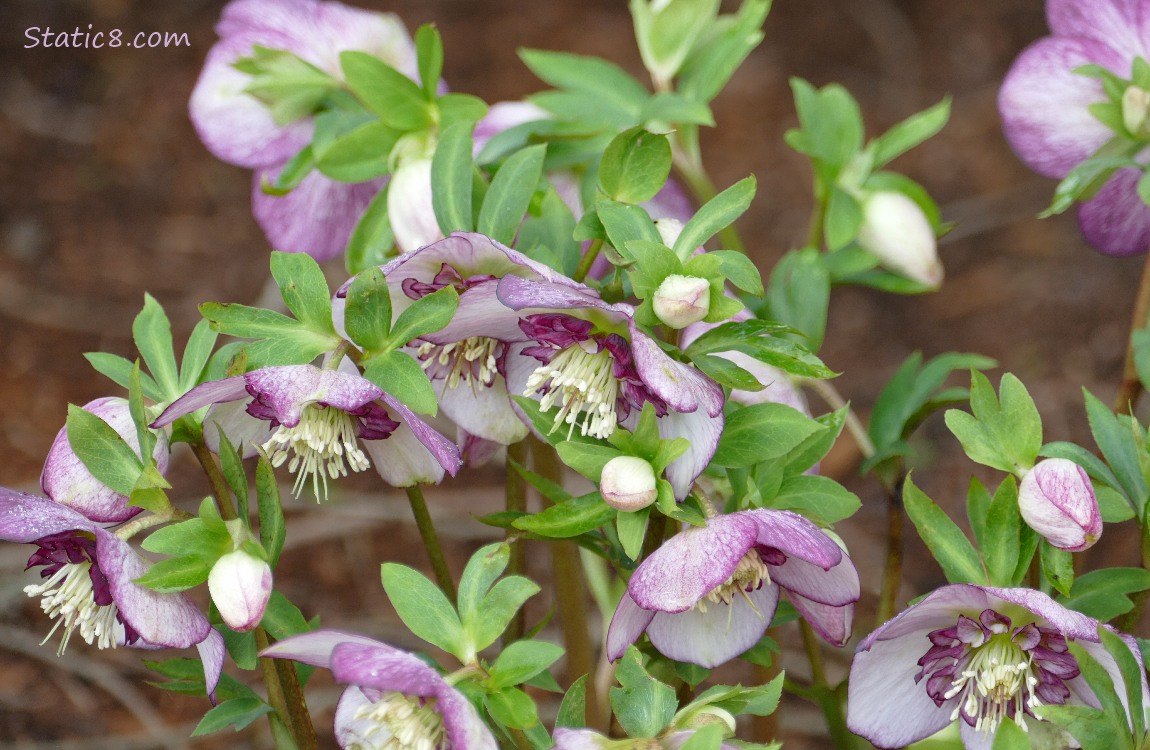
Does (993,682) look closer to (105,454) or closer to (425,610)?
(425,610)

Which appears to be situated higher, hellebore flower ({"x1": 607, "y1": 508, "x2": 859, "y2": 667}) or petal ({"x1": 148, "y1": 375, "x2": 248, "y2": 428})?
petal ({"x1": 148, "y1": 375, "x2": 248, "y2": 428})

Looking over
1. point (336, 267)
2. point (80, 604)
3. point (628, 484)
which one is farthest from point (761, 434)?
point (336, 267)

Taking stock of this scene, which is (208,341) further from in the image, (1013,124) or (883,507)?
(883,507)

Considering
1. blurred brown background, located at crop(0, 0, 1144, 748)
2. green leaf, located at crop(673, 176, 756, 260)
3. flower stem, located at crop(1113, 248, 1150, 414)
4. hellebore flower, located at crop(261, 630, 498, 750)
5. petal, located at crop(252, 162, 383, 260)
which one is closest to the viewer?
hellebore flower, located at crop(261, 630, 498, 750)

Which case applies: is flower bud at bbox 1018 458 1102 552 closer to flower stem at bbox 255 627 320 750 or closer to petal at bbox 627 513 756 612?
petal at bbox 627 513 756 612

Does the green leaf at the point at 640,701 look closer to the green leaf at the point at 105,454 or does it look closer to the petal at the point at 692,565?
the petal at the point at 692,565

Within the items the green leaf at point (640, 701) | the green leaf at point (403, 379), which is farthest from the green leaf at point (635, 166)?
the green leaf at point (640, 701)

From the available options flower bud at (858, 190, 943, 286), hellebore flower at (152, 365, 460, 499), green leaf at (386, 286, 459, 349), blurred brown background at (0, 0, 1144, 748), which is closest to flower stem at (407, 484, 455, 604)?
hellebore flower at (152, 365, 460, 499)
